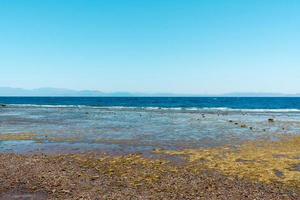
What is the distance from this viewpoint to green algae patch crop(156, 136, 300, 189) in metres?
18.3

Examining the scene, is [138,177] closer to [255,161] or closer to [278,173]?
[278,173]

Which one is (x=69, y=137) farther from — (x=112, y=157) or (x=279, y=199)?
(x=279, y=199)

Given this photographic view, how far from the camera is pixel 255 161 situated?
22.4m

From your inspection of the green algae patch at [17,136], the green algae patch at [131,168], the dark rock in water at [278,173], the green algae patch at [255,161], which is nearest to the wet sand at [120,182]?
the green algae patch at [131,168]

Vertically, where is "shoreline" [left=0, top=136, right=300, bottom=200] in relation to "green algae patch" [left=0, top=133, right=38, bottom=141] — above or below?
below

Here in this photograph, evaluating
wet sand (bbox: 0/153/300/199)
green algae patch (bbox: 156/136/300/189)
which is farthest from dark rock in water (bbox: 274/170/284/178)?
wet sand (bbox: 0/153/300/199)

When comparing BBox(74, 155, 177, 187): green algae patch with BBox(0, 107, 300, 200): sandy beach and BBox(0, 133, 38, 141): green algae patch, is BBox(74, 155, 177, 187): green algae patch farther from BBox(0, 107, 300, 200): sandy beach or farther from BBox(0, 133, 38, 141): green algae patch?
BBox(0, 133, 38, 141): green algae patch

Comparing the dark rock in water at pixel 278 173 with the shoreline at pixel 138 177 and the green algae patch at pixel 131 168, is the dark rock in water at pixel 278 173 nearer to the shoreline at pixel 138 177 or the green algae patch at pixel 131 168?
the shoreline at pixel 138 177

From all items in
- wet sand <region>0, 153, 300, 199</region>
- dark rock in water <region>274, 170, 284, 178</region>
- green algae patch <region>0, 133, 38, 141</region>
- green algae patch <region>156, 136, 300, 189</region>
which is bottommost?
dark rock in water <region>274, 170, 284, 178</region>

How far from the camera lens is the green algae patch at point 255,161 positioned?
18.3m

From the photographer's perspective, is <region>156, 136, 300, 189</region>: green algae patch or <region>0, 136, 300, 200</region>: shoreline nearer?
<region>0, 136, 300, 200</region>: shoreline

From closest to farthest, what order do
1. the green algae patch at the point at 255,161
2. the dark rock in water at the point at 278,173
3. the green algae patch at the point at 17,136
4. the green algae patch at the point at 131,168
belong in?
the green algae patch at the point at 131,168, the green algae patch at the point at 255,161, the dark rock in water at the point at 278,173, the green algae patch at the point at 17,136

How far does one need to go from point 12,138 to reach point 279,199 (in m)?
26.3

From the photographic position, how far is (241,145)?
29.9m
